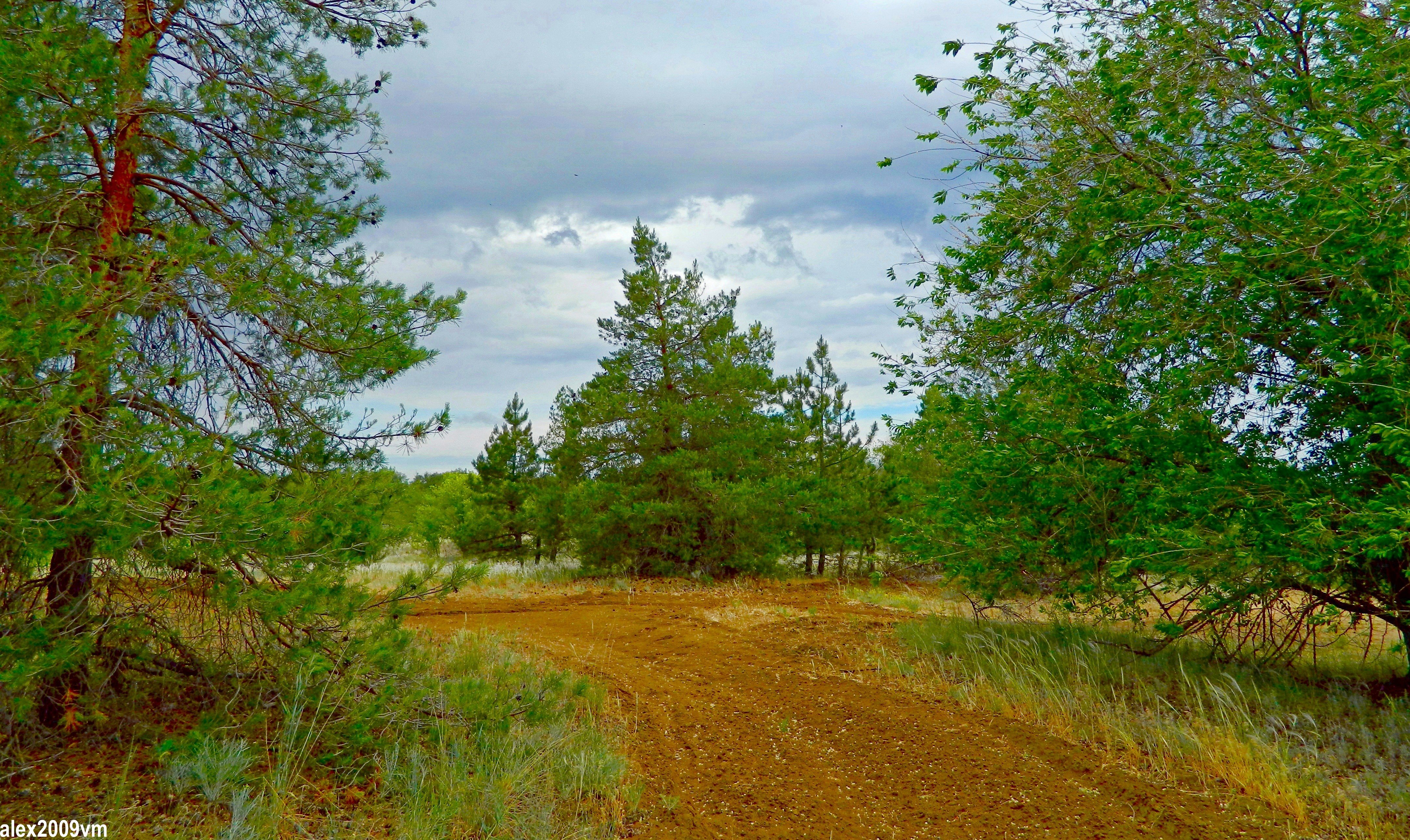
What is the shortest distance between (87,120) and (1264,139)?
9186mm

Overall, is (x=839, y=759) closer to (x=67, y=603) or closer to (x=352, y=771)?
(x=352, y=771)

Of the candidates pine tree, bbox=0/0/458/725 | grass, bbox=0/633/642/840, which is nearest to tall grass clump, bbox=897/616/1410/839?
grass, bbox=0/633/642/840

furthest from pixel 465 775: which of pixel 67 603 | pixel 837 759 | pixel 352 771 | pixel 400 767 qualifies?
pixel 837 759

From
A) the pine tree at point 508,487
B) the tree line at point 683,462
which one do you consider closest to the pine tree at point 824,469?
the tree line at point 683,462

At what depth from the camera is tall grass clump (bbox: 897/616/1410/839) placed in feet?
16.6

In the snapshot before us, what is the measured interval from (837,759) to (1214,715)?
338cm

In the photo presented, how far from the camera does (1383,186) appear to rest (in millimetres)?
5723

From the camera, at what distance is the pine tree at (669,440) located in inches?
742

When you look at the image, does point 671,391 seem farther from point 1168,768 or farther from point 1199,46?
point 1168,768

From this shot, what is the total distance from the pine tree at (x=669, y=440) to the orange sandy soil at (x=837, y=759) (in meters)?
8.43

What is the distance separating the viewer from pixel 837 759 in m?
6.04

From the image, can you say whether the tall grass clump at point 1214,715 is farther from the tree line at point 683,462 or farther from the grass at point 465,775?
the tree line at point 683,462

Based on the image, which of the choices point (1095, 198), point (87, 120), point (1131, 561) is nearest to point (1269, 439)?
point (1131, 561)

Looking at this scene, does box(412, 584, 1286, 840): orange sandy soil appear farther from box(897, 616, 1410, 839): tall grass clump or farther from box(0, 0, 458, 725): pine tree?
box(0, 0, 458, 725): pine tree
